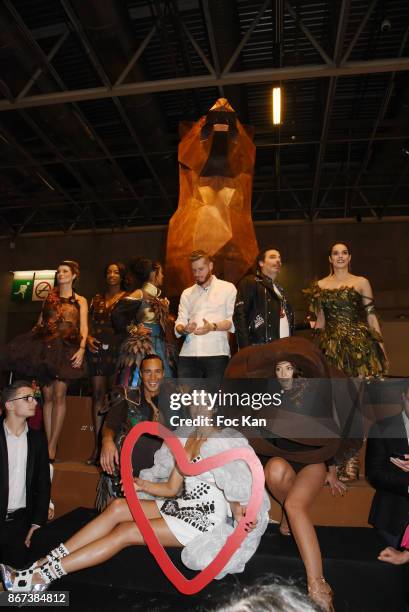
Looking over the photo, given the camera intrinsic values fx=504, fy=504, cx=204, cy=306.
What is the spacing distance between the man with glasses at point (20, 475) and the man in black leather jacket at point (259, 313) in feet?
5.00

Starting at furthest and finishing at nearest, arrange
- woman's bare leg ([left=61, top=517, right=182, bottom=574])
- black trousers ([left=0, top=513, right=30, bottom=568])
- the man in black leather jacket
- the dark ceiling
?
the dark ceiling < the man in black leather jacket < black trousers ([left=0, top=513, right=30, bottom=568]) < woman's bare leg ([left=61, top=517, right=182, bottom=574])

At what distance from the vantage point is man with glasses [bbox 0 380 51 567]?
9.40ft

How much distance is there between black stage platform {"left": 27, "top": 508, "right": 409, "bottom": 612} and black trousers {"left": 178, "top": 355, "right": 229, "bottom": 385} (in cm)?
115

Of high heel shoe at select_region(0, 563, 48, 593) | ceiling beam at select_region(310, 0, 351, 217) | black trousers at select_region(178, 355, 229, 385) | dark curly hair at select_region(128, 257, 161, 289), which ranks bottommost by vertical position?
high heel shoe at select_region(0, 563, 48, 593)

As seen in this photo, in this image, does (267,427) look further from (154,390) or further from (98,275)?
(98,275)

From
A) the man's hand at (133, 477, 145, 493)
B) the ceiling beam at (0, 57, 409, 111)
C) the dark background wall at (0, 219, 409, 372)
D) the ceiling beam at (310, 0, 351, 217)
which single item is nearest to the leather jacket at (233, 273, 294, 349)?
the man's hand at (133, 477, 145, 493)

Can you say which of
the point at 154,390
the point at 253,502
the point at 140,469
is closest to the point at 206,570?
the point at 253,502

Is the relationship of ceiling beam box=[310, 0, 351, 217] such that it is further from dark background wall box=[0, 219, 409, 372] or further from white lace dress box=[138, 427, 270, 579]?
white lace dress box=[138, 427, 270, 579]

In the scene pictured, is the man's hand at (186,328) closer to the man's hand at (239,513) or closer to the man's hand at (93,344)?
the man's hand at (93,344)

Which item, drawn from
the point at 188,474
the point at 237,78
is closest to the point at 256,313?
the point at 188,474

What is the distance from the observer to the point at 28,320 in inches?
531

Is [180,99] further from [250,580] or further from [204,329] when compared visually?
[250,580]

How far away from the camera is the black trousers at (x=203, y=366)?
11.4 feet

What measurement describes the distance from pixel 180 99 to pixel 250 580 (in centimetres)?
868
